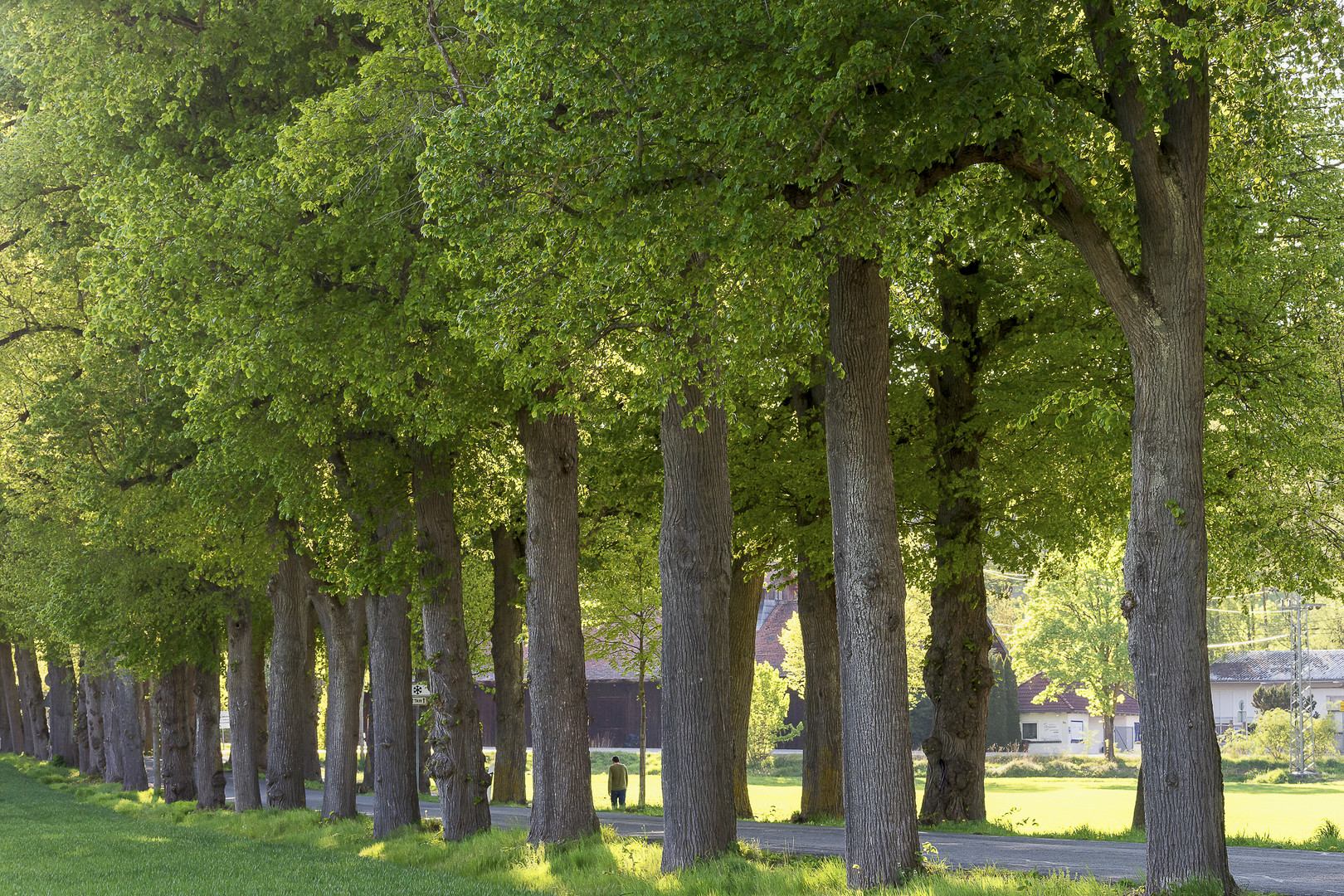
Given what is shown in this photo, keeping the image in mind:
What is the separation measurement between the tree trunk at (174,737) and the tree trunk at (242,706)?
541 cm

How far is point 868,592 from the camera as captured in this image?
37.3ft

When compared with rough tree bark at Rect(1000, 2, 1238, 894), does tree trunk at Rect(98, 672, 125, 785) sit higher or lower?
lower

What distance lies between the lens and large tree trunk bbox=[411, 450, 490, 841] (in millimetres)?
18547

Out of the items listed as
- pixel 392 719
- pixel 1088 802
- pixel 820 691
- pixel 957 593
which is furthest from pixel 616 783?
pixel 1088 802

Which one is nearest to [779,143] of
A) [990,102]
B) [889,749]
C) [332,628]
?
[990,102]

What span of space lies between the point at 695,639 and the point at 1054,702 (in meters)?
68.0

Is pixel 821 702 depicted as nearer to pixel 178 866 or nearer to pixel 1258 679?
pixel 178 866

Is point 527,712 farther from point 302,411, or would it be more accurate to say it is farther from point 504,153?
point 504,153

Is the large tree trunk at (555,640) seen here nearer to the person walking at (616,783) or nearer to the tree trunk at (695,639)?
the tree trunk at (695,639)

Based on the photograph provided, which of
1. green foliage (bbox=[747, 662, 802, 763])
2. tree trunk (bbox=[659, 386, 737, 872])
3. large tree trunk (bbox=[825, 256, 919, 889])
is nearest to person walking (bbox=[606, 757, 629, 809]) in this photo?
tree trunk (bbox=[659, 386, 737, 872])

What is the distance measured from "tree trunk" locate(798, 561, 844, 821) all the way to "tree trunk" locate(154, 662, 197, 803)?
18020 mm

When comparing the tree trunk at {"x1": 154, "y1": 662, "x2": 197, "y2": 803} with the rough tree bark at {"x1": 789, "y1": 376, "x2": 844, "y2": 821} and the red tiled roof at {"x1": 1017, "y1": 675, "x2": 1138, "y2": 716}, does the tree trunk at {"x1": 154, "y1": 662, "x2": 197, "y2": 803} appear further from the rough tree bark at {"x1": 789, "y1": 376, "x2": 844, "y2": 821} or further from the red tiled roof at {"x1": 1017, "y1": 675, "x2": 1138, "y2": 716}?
the red tiled roof at {"x1": 1017, "y1": 675, "x2": 1138, "y2": 716}

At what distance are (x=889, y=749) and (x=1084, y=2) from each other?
6.71 m

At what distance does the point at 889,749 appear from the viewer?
11078mm
